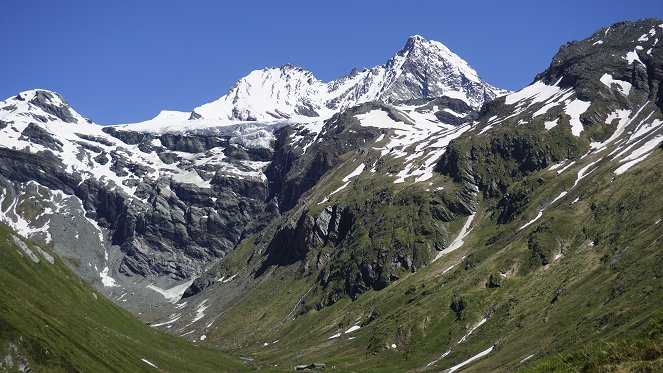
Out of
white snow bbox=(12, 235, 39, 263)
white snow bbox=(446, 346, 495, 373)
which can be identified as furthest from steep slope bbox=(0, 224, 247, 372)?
white snow bbox=(446, 346, 495, 373)

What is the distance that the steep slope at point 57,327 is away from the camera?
11238cm

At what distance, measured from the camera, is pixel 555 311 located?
196 m

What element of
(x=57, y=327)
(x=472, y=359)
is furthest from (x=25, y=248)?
(x=472, y=359)

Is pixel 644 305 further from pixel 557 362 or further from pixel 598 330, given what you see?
pixel 557 362

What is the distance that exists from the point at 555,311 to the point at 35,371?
144737mm

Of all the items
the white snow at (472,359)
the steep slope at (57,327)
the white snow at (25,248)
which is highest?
the white snow at (25,248)

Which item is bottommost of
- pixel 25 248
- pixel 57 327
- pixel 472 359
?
pixel 472 359

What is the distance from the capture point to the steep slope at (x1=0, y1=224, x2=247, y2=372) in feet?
369

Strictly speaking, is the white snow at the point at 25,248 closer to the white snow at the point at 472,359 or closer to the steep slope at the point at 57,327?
the steep slope at the point at 57,327

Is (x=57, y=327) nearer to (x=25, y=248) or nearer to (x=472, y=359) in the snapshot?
(x=25, y=248)

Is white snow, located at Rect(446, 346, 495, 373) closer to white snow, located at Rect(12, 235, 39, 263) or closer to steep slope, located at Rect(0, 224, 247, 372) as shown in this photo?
steep slope, located at Rect(0, 224, 247, 372)

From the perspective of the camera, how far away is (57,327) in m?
127

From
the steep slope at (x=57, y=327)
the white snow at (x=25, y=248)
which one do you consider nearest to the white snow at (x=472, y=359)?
the steep slope at (x=57, y=327)

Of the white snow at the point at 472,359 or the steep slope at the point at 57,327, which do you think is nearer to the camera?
the steep slope at the point at 57,327
